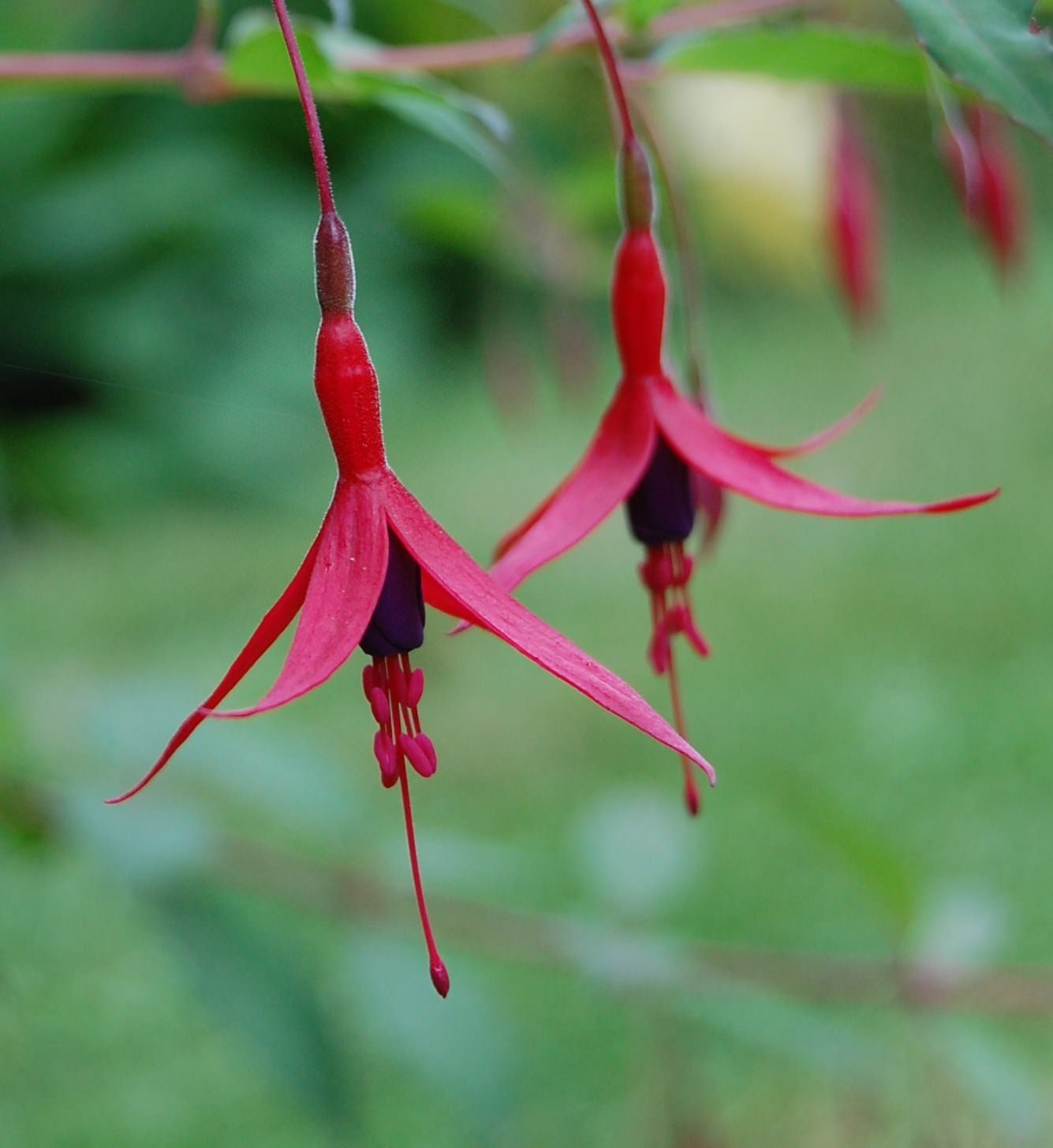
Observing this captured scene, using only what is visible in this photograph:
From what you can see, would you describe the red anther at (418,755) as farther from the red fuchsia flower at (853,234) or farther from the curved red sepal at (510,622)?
the red fuchsia flower at (853,234)

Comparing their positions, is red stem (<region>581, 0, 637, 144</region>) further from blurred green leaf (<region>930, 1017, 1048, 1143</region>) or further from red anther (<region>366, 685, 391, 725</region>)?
blurred green leaf (<region>930, 1017, 1048, 1143</region>)

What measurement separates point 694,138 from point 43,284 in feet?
7.27

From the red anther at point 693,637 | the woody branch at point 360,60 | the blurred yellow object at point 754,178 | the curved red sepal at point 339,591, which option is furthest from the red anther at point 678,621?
the blurred yellow object at point 754,178

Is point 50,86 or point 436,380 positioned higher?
point 50,86

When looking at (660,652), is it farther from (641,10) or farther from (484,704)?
(484,704)

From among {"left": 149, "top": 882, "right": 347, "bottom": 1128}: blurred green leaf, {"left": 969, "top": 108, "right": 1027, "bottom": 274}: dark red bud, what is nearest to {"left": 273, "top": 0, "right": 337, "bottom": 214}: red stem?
{"left": 969, "top": 108, "right": 1027, "bottom": 274}: dark red bud

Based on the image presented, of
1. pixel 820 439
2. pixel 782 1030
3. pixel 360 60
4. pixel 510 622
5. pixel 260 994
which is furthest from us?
pixel 782 1030

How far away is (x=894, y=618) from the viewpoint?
207cm

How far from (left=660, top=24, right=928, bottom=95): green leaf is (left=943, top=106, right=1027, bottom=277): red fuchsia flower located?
32 mm

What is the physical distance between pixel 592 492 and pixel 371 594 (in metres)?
0.09

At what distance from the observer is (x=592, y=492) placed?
384mm

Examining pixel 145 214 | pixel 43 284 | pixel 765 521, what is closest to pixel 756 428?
pixel 765 521

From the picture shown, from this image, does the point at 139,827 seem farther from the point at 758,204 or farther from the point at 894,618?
the point at 758,204

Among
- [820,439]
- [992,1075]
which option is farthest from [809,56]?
[992,1075]
